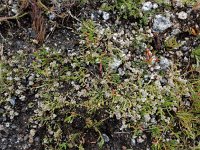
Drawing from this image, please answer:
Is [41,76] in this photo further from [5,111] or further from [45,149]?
[45,149]

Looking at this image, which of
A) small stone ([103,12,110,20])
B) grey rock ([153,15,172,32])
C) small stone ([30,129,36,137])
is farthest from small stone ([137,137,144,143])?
small stone ([103,12,110,20])

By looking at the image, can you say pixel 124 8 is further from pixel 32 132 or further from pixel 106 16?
pixel 32 132

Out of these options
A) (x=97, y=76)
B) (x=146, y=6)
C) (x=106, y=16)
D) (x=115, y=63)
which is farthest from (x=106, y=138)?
(x=146, y=6)

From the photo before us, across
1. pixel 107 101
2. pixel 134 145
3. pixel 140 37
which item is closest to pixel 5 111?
pixel 107 101

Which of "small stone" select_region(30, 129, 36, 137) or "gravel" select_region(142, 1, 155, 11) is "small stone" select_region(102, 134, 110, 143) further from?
"gravel" select_region(142, 1, 155, 11)

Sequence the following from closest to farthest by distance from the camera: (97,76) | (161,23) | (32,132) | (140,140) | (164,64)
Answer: (32,132)
(140,140)
(97,76)
(164,64)
(161,23)
